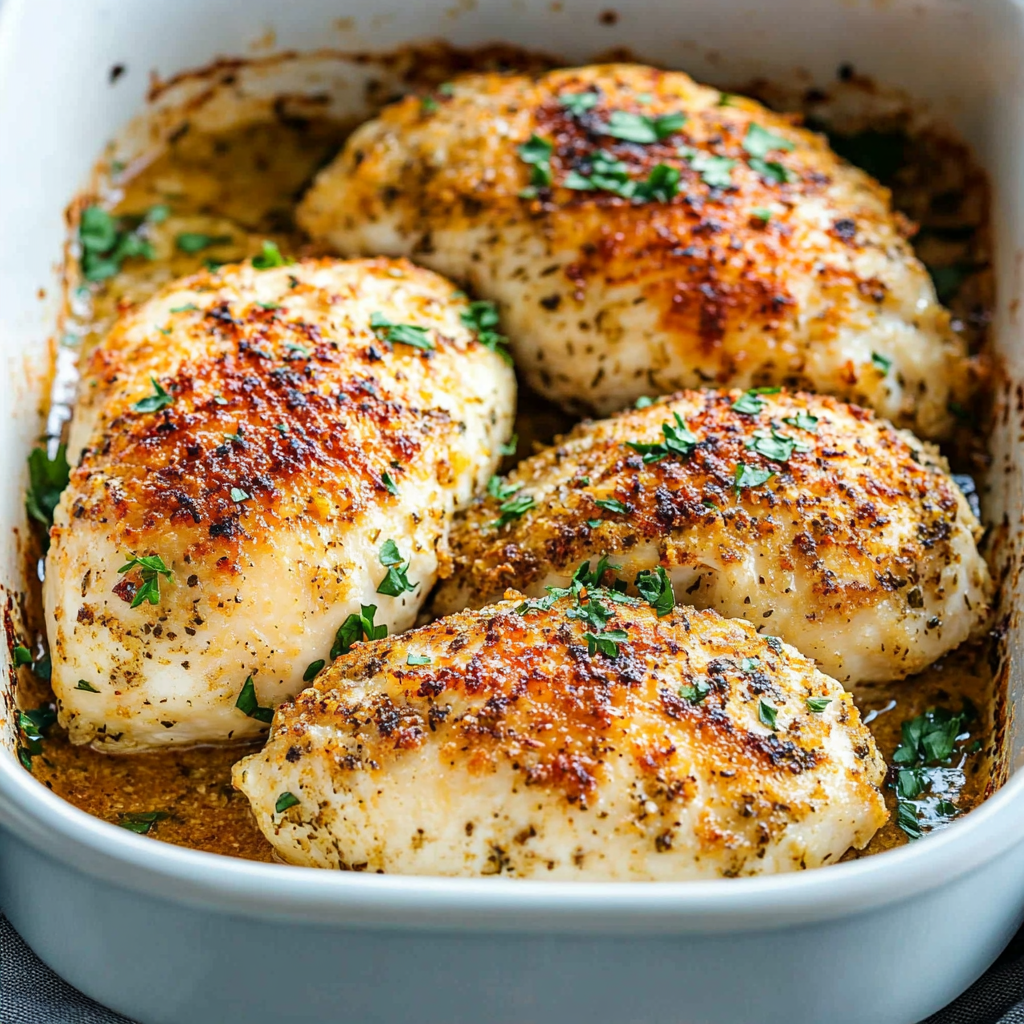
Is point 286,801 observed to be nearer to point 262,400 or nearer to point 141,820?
point 141,820

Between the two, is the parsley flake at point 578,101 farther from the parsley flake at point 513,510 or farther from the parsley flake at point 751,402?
the parsley flake at point 513,510

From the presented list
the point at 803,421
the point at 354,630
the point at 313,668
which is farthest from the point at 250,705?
the point at 803,421

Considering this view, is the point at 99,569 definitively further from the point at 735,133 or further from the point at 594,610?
the point at 735,133

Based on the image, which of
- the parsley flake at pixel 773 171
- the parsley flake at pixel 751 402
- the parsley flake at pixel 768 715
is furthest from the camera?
the parsley flake at pixel 773 171

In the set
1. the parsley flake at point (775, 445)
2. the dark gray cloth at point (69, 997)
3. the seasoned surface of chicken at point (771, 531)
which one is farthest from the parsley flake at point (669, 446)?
the dark gray cloth at point (69, 997)

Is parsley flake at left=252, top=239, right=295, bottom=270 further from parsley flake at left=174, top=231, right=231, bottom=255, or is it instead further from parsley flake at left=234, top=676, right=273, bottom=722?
parsley flake at left=234, top=676, right=273, bottom=722

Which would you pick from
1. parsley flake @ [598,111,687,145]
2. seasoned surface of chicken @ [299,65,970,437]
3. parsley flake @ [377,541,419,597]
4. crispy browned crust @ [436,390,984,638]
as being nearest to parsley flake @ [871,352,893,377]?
seasoned surface of chicken @ [299,65,970,437]
